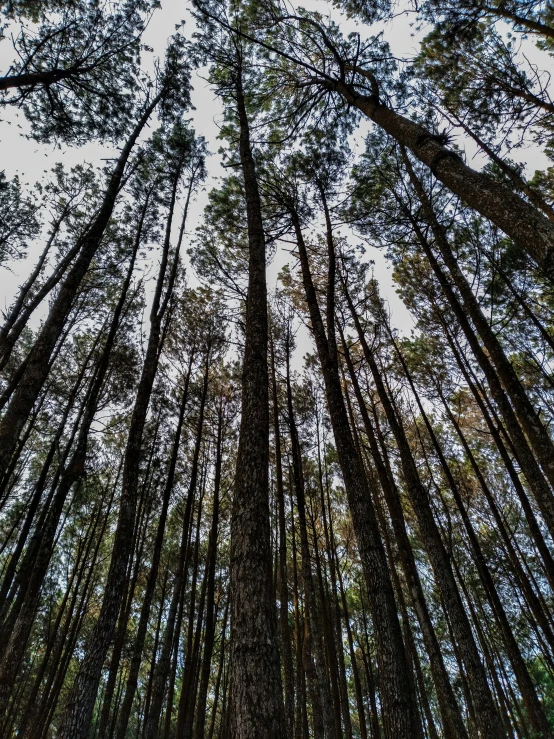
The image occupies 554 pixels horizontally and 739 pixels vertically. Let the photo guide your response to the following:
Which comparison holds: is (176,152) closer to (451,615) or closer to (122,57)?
(122,57)

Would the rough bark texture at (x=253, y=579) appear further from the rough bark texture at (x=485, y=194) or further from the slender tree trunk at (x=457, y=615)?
the slender tree trunk at (x=457, y=615)

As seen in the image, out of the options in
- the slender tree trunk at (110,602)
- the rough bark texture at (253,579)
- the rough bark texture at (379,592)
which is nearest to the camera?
the rough bark texture at (253,579)

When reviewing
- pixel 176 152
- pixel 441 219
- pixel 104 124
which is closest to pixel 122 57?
pixel 104 124

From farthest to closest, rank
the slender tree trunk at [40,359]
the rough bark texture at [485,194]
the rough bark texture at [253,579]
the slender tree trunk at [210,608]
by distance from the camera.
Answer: the slender tree trunk at [210,608] → the slender tree trunk at [40,359] → the rough bark texture at [485,194] → the rough bark texture at [253,579]

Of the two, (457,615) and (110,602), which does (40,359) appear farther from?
(457,615)

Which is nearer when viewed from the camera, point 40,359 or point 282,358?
point 40,359

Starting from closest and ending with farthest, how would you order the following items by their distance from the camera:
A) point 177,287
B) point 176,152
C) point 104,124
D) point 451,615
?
1. point 451,615
2. point 104,124
3. point 176,152
4. point 177,287

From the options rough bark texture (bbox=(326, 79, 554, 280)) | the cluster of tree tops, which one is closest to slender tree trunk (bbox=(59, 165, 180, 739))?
the cluster of tree tops

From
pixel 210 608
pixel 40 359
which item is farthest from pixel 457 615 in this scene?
pixel 40 359

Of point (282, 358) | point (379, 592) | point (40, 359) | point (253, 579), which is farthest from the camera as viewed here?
point (282, 358)

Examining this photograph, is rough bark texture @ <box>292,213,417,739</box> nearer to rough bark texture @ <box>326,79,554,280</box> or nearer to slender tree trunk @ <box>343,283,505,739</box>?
slender tree trunk @ <box>343,283,505,739</box>

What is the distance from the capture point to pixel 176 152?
37.8ft

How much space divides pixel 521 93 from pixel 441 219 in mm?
2618

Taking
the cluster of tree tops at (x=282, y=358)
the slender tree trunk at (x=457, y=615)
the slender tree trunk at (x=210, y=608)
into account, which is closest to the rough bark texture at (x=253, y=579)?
the cluster of tree tops at (x=282, y=358)
